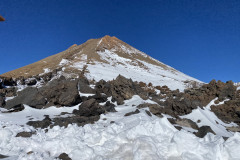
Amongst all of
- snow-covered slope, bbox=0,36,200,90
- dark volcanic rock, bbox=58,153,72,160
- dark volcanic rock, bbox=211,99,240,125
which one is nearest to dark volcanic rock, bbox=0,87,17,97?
snow-covered slope, bbox=0,36,200,90

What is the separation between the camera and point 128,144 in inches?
198

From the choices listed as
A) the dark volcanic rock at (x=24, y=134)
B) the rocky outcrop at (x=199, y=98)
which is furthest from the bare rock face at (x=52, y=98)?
the rocky outcrop at (x=199, y=98)

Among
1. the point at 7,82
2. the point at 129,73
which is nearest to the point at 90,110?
the point at 7,82

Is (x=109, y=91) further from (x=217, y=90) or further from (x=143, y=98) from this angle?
(x=217, y=90)

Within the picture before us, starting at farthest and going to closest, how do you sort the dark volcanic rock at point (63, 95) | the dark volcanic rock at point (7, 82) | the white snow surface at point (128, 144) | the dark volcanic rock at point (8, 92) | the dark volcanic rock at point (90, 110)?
the dark volcanic rock at point (7, 82) < the dark volcanic rock at point (8, 92) < the dark volcanic rock at point (63, 95) < the dark volcanic rock at point (90, 110) < the white snow surface at point (128, 144)

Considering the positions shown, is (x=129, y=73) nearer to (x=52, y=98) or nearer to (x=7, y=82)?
(x=7, y=82)

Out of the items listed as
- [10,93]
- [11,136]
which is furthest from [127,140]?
[10,93]

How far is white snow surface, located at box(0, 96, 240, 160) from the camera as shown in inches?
161

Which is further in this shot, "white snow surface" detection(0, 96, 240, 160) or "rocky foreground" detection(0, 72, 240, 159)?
"rocky foreground" detection(0, 72, 240, 159)

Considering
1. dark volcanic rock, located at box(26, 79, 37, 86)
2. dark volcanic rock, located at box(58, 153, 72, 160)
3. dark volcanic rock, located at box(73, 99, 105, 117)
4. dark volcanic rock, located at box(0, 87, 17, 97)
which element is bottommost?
dark volcanic rock, located at box(58, 153, 72, 160)

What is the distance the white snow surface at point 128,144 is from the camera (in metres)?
4.08

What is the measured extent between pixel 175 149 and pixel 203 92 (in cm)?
1291

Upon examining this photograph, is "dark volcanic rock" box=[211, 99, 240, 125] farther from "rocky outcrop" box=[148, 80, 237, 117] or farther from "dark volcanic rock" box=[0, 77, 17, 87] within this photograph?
"dark volcanic rock" box=[0, 77, 17, 87]

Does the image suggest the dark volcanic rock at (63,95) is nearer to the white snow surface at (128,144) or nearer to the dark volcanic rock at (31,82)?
the white snow surface at (128,144)
